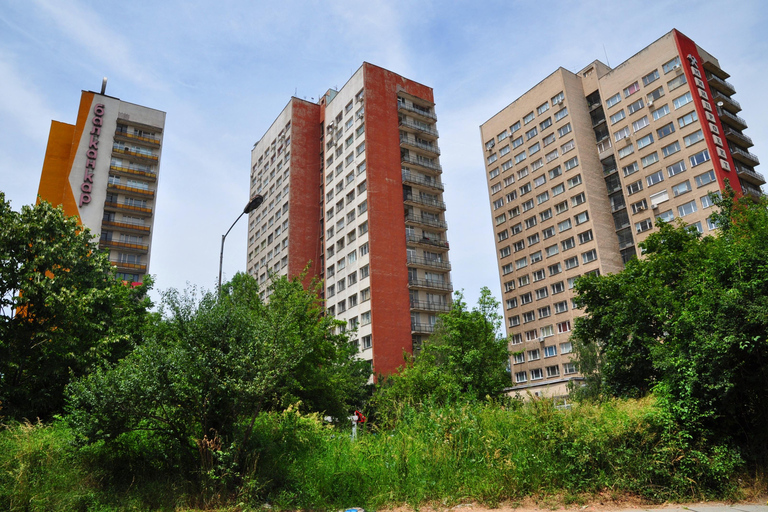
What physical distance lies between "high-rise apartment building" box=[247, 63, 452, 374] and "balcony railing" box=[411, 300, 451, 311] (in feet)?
0.47

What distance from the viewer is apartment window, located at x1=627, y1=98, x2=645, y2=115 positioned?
6012 cm

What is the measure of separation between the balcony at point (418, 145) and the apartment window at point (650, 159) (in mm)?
26173

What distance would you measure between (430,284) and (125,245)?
3933cm

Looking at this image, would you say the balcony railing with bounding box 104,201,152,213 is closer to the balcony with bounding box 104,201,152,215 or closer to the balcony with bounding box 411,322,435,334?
the balcony with bounding box 104,201,152,215

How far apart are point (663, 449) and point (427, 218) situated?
178ft

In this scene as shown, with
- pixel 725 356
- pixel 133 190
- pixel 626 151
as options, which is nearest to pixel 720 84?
pixel 626 151

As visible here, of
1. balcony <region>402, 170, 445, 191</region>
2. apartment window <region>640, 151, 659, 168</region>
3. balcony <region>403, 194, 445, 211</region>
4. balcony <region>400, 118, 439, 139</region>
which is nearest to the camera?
apartment window <region>640, 151, 659, 168</region>

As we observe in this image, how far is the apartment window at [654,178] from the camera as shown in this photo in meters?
56.3

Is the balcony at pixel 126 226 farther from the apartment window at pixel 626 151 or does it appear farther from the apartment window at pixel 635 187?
the apartment window at pixel 626 151

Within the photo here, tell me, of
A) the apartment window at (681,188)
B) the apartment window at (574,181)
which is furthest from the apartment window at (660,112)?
the apartment window at (574,181)

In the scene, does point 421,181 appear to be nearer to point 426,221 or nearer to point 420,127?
point 426,221

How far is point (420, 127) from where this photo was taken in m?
68.4

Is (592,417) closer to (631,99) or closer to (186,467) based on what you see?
(186,467)

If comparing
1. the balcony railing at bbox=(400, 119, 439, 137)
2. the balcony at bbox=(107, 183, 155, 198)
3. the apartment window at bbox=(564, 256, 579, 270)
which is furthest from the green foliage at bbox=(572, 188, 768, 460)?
the balcony at bbox=(107, 183, 155, 198)
